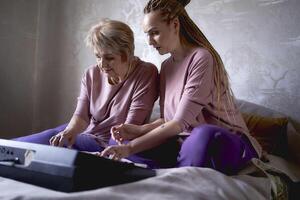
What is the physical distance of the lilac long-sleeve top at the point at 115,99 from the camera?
4.10 feet

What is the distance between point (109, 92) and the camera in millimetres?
1326

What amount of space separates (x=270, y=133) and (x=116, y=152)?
26.9 inches

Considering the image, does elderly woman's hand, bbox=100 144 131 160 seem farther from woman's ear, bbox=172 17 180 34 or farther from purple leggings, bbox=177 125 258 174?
woman's ear, bbox=172 17 180 34

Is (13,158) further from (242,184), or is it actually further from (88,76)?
(88,76)

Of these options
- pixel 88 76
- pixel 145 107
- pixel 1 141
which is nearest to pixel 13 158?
pixel 1 141

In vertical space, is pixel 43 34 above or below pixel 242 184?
above

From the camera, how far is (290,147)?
141 cm

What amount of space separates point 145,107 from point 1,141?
1.88ft

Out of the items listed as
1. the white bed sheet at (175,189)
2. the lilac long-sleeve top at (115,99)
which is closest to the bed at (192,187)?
the white bed sheet at (175,189)

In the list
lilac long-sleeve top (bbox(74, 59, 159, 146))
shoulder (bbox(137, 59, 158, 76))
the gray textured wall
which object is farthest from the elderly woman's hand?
the gray textured wall

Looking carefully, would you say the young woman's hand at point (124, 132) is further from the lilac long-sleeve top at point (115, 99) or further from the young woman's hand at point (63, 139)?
the young woman's hand at point (63, 139)

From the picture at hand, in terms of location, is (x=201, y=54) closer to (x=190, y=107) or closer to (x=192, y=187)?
(x=190, y=107)

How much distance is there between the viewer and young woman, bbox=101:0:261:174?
0.92 m

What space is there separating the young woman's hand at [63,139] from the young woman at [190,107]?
260mm
